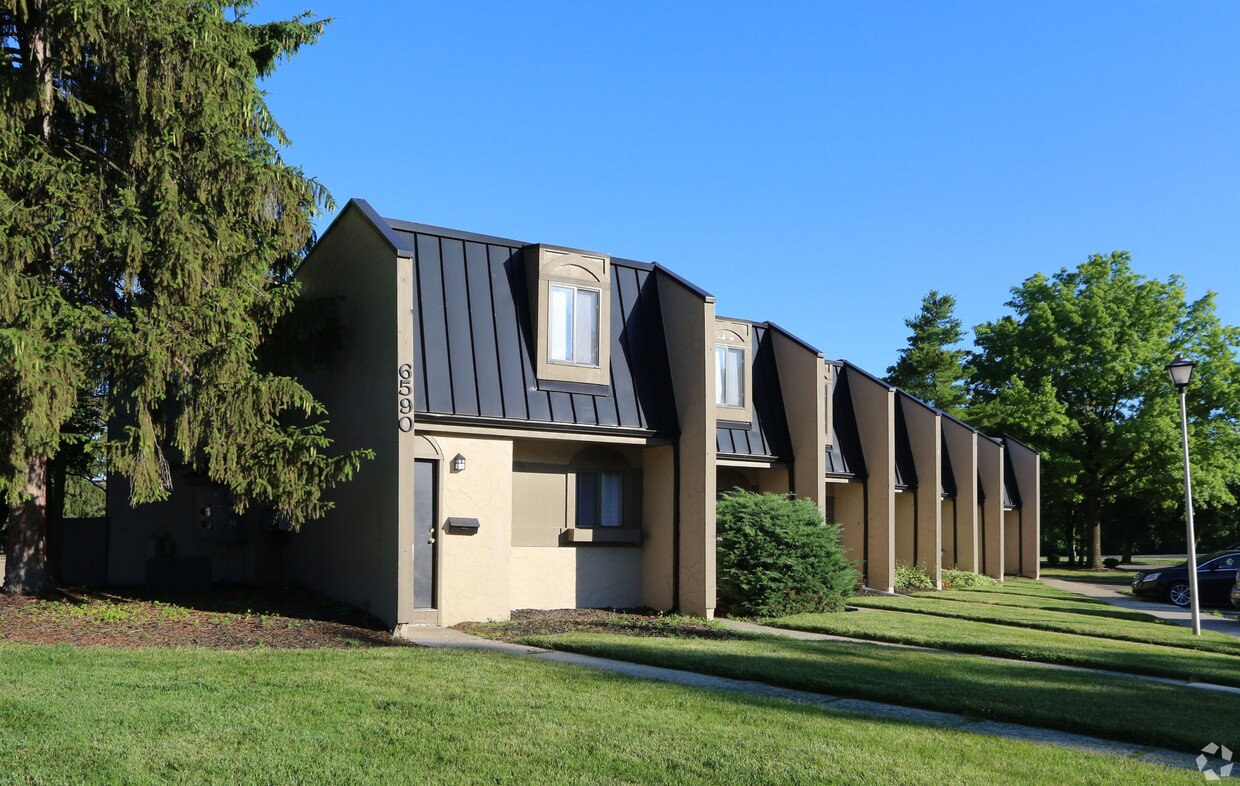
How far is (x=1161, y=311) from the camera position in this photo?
44.5 meters

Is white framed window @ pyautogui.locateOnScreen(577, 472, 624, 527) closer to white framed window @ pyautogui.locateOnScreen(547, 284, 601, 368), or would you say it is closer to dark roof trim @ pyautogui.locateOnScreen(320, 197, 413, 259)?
white framed window @ pyautogui.locateOnScreen(547, 284, 601, 368)

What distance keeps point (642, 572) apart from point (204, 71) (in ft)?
33.9

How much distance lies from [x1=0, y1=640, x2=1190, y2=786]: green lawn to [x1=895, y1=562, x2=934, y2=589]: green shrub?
1667 centimetres

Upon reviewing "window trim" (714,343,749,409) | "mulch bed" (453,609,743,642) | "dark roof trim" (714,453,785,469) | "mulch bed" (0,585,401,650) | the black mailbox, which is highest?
"window trim" (714,343,749,409)

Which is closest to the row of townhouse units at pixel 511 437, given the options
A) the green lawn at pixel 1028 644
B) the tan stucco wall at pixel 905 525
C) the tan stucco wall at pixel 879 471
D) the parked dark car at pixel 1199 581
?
the green lawn at pixel 1028 644

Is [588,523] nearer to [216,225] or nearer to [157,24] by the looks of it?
[216,225]

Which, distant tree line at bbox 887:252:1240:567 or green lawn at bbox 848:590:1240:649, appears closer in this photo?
green lawn at bbox 848:590:1240:649

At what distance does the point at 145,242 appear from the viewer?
14.1m

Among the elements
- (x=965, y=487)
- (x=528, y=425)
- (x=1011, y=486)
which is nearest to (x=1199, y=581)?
(x=965, y=487)

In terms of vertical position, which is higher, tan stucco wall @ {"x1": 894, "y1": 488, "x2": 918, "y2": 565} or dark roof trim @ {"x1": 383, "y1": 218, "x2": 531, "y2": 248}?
dark roof trim @ {"x1": 383, "y1": 218, "x2": 531, "y2": 248}

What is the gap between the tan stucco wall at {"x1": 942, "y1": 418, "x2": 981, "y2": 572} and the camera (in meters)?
30.6

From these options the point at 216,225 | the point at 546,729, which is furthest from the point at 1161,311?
the point at 546,729

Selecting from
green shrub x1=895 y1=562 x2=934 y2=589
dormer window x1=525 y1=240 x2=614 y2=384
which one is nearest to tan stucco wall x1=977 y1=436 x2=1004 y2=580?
green shrub x1=895 y1=562 x2=934 y2=589

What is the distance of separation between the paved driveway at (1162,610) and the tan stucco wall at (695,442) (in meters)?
9.34
